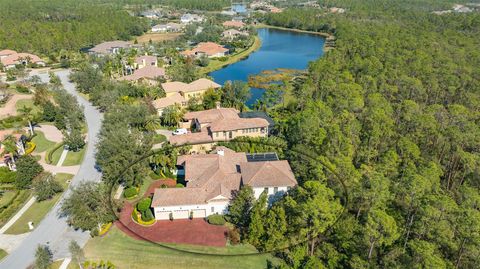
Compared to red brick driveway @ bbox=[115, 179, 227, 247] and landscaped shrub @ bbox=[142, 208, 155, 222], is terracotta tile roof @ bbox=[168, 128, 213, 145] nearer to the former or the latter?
landscaped shrub @ bbox=[142, 208, 155, 222]

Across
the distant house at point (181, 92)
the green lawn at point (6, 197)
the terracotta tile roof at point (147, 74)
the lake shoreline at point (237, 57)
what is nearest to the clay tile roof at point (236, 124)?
the distant house at point (181, 92)

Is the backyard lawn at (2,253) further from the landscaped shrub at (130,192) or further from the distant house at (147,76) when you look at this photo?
the distant house at (147,76)

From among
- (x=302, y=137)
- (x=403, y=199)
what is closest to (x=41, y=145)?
(x=302, y=137)

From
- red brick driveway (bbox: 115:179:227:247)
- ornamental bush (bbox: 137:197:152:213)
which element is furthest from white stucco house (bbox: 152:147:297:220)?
ornamental bush (bbox: 137:197:152:213)

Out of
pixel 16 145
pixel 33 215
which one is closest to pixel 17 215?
pixel 33 215

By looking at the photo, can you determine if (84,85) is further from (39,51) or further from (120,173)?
(39,51)

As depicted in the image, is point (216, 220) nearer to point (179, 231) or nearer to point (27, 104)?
point (179, 231)
